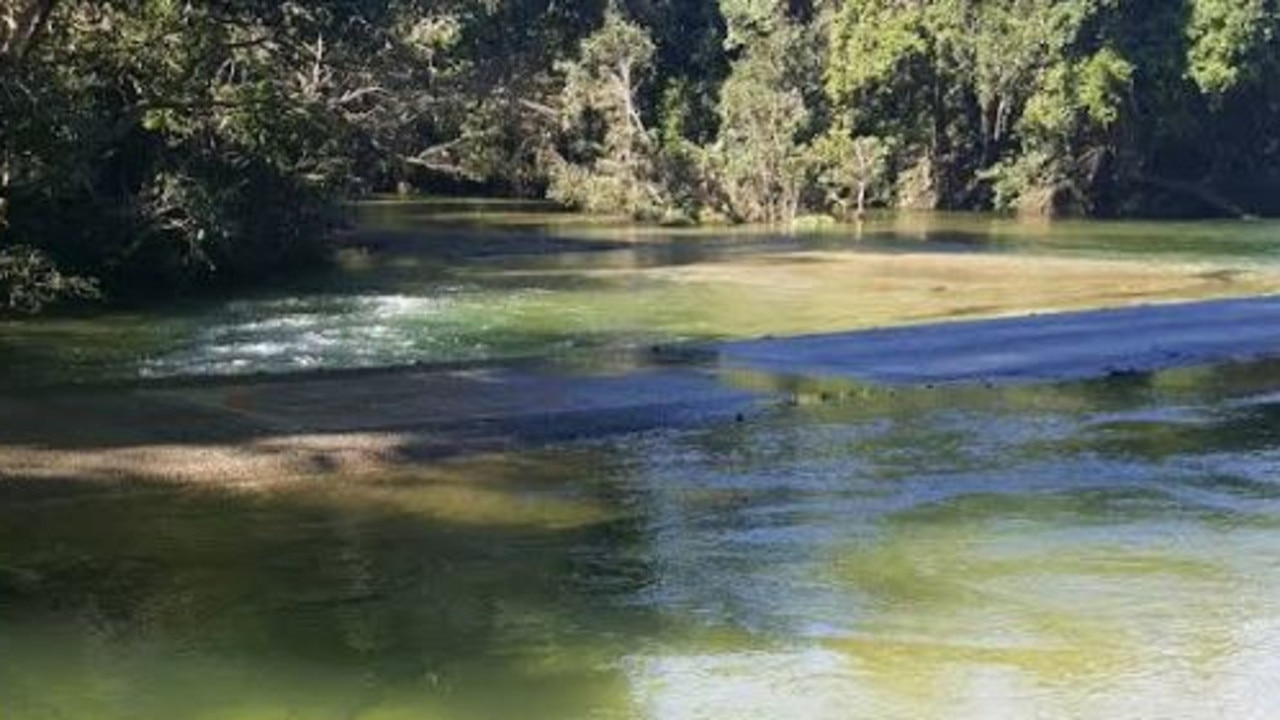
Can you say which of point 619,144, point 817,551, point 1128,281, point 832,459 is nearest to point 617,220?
point 619,144

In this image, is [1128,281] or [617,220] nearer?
[1128,281]

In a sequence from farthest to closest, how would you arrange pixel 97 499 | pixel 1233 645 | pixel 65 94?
pixel 65 94 < pixel 97 499 < pixel 1233 645

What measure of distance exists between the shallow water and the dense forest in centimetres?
197

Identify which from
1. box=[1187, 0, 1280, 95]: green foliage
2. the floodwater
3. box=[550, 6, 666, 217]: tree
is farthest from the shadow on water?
box=[1187, 0, 1280, 95]: green foliage

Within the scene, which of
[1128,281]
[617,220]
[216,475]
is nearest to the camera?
[216,475]

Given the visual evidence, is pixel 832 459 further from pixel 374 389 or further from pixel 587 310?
pixel 587 310

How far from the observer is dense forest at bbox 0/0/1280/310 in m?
30.1

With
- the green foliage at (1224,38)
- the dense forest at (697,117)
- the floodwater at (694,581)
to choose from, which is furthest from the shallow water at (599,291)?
the green foliage at (1224,38)

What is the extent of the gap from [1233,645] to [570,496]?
573 centimetres

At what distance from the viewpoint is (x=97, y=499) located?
13555 millimetres

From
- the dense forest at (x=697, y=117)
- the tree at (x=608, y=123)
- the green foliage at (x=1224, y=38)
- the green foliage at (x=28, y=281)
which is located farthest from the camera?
the green foliage at (x=1224, y=38)

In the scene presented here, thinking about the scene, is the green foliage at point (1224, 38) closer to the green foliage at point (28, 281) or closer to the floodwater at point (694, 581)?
the green foliage at point (28, 281)

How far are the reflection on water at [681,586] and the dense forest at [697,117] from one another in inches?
628

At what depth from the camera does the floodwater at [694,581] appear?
9.08 metres
